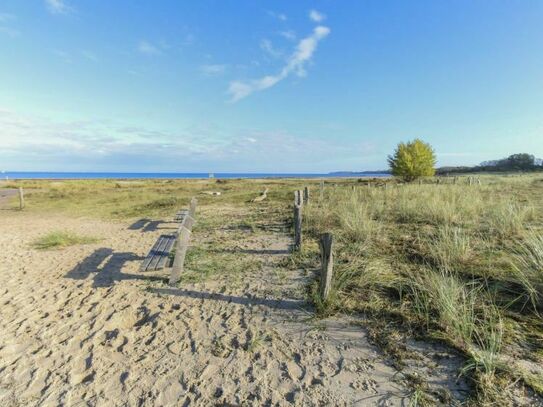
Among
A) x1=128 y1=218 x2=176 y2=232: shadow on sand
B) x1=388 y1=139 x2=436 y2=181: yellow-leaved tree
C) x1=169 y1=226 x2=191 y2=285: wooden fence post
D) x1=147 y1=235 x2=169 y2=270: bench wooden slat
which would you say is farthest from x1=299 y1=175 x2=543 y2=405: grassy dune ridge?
x1=388 y1=139 x2=436 y2=181: yellow-leaved tree

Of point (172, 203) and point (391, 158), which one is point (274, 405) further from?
point (391, 158)

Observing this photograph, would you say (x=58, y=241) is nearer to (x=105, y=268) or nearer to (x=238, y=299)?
(x=105, y=268)

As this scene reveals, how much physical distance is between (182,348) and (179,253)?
190cm

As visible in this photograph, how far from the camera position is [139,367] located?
316 centimetres

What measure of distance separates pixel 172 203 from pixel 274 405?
49.0 ft

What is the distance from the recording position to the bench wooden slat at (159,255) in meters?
5.20

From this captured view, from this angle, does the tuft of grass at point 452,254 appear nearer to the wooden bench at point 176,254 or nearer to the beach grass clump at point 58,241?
the wooden bench at point 176,254

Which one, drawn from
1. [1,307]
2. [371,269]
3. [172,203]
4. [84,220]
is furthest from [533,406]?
[172,203]

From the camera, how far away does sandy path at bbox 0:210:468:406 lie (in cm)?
279

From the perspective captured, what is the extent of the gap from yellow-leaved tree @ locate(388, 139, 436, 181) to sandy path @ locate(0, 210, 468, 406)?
3027 cm

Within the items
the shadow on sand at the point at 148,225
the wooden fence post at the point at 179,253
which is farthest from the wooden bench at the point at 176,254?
the shadow on sand at the point at 148,225

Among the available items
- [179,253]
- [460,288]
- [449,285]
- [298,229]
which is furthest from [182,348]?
[298,229]

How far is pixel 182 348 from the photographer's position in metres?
3.43

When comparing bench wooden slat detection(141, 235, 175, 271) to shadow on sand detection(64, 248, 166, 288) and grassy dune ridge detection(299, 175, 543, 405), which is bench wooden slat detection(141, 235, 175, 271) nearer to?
shadow on sand detection(64, 248, 166, 288)
